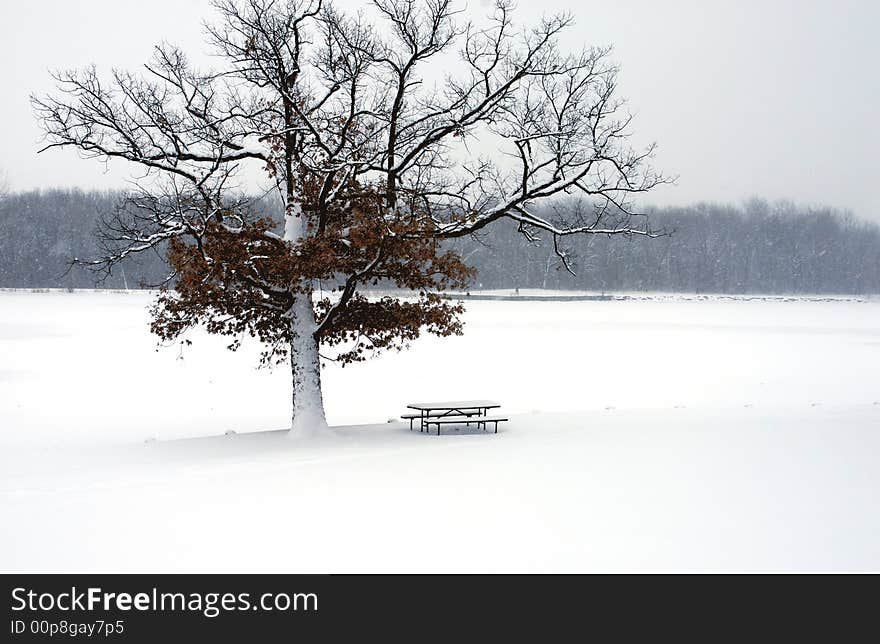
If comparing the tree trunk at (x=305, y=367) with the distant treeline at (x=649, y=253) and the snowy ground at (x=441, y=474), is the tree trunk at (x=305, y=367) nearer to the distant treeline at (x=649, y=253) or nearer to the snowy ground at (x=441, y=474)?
the snowy ground at (x=441, y=474)

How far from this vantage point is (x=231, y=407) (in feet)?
71.9

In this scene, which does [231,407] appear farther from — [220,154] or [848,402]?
[848,402]

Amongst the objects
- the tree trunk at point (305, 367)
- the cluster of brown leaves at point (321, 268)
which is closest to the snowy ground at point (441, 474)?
the tree trunk at point (305, 367)

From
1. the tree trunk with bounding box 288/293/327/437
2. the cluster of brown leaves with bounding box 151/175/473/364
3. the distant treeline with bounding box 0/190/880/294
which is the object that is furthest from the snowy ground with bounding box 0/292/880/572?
the distant treeline with bounding box 0/190/880/294

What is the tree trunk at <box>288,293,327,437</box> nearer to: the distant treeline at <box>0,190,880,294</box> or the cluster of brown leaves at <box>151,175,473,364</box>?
the cluster of brown leaves at <box>151,175,473,364</box>

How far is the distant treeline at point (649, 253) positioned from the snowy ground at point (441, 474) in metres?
81.6

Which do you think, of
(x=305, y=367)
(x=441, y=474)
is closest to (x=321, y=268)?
(x=305, y=367)

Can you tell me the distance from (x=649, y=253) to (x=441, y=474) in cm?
11976

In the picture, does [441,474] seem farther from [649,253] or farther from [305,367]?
[649,253]

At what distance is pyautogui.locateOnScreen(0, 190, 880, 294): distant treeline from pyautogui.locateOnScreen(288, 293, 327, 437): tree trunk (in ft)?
294

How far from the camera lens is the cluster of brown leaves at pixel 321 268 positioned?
47.5ft

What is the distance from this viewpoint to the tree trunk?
16.0 meters

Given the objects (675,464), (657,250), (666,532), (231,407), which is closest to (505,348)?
(231,407)

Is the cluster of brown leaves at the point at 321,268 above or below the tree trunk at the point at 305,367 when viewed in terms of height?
above
